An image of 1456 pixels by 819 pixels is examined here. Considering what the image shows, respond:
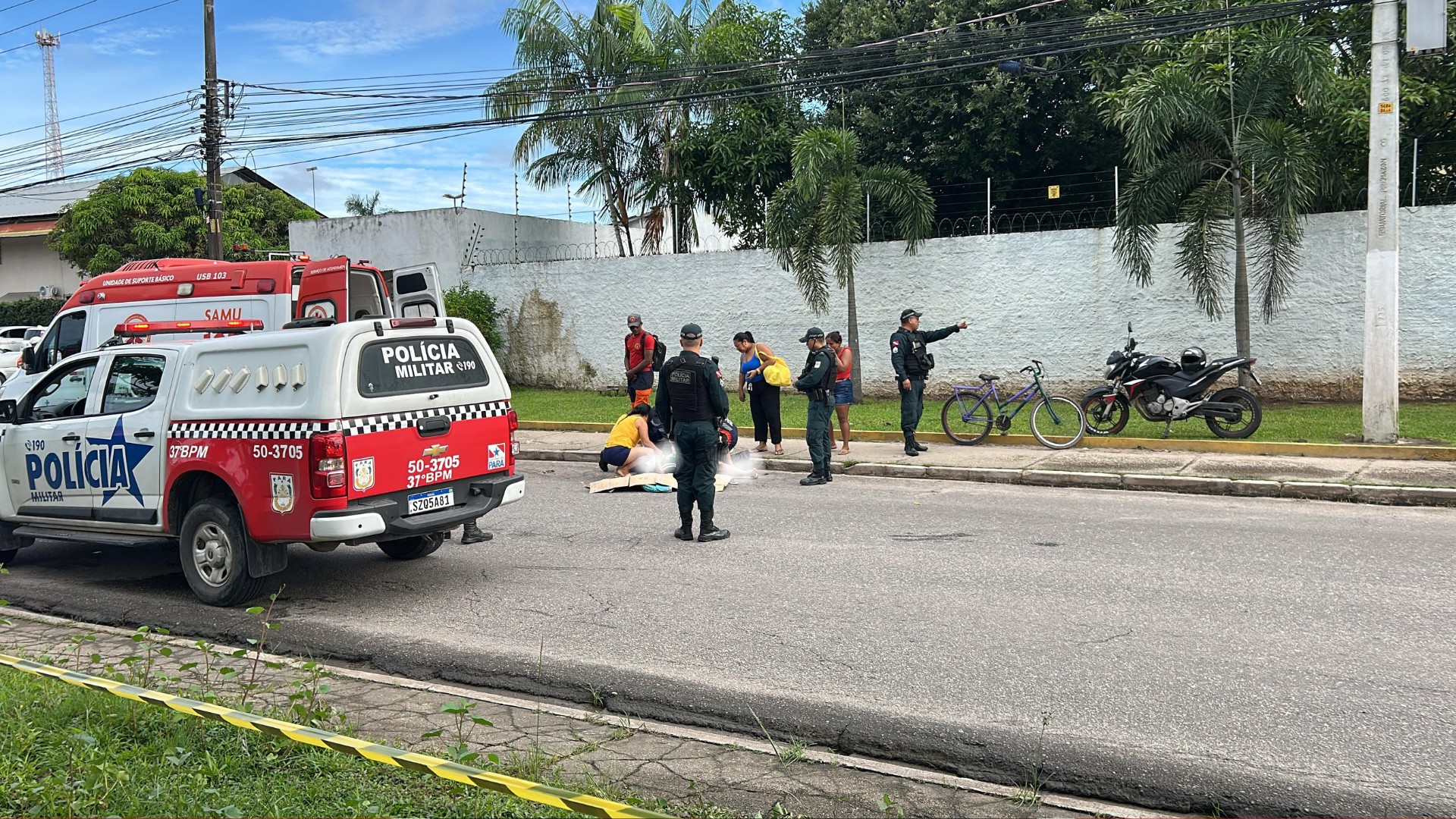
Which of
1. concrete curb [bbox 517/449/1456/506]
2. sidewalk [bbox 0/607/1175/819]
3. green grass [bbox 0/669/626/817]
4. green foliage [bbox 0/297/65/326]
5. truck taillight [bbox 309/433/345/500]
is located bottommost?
sidewalk [bbox 0/607/1175/819]

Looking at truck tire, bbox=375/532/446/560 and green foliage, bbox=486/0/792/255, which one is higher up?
green foliage, bbox=486/0/792/255

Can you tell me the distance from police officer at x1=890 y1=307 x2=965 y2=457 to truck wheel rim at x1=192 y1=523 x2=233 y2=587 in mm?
8034

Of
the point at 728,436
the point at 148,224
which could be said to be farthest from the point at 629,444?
the point at 148,224

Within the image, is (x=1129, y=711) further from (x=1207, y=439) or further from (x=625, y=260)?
(x=625, y=260)

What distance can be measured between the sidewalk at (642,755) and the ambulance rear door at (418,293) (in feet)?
29.5

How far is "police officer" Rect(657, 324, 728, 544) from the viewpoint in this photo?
9.13m

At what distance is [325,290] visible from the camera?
45.4ft

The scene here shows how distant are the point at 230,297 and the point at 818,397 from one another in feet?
24.7

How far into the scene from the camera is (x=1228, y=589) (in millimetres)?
7121

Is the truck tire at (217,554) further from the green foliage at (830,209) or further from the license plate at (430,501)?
the green foliage at (830,209)

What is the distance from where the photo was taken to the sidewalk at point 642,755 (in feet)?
13.8

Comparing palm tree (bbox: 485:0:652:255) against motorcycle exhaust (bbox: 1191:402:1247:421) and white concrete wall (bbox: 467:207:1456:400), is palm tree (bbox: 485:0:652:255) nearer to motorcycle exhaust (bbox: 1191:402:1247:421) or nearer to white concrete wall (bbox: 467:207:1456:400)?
white concrete wall (bbox: 467:207:1456:400)

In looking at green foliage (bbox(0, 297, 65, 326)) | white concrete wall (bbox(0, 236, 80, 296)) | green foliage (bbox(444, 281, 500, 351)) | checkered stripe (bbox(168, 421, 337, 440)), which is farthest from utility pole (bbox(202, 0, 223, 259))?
white concrete wall (bbox(0, 236, 80, 296))

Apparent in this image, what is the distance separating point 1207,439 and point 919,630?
8.48 metres
